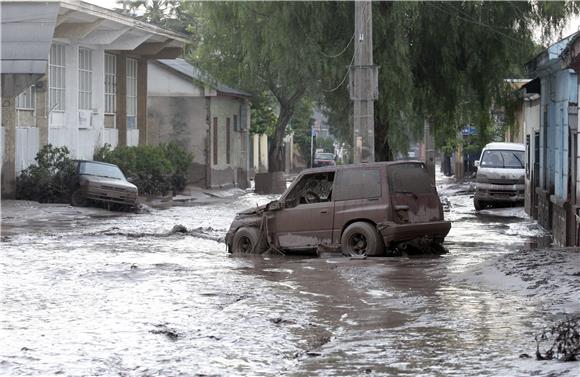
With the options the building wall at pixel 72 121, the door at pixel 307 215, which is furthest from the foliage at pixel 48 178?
the door at pixel 307 215

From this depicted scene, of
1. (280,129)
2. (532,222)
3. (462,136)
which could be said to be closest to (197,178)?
(280,129)

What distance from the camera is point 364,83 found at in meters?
21.8

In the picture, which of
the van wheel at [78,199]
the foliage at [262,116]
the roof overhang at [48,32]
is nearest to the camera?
the roof overhang at [48,32]

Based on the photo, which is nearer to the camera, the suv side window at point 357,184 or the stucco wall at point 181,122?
the suv side window at point 357,184

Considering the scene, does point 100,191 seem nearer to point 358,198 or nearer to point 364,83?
point 364,83

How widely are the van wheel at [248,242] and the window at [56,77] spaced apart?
16.9 m

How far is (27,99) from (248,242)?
53.1 ft

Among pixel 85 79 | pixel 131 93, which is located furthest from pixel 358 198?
pixel 131 93

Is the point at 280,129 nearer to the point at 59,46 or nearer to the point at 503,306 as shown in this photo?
the point at 59,46

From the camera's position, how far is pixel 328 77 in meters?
25.0

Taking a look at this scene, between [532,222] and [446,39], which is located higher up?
[446,39]

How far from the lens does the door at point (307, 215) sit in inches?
736

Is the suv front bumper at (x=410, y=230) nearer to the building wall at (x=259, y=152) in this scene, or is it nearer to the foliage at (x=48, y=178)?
the foliage at (x=48, y=178)

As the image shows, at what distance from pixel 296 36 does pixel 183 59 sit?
31.5 m
